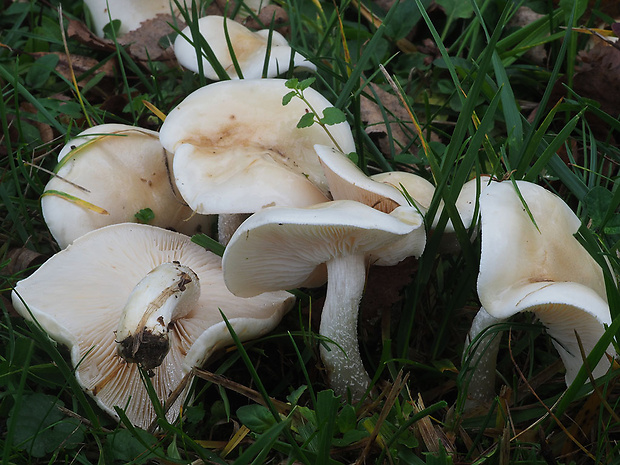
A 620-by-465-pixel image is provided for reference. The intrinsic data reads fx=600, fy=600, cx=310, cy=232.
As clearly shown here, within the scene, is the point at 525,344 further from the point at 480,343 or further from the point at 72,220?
the point at 72,220

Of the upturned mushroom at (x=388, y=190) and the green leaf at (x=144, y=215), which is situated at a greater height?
the upturned mushroom at (x=388, y=190)

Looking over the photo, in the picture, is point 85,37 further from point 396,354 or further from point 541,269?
point 541,269

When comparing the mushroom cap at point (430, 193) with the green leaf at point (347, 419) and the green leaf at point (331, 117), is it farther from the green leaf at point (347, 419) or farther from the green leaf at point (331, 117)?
the green leaf at point (347, 419)

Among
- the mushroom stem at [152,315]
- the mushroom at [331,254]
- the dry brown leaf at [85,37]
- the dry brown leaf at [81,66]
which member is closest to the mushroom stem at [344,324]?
the mushroom at [331,254]

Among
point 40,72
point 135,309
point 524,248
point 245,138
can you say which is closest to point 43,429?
point 135,309

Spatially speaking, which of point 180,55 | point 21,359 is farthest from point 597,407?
point 180,55

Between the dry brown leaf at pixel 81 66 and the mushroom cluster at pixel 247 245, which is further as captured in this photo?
the dry brown leaf at pixel 81 66

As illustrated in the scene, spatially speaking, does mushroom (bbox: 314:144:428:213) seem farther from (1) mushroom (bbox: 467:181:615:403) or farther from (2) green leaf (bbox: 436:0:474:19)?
(2) green leaf (bbox: 436:0:474:19)

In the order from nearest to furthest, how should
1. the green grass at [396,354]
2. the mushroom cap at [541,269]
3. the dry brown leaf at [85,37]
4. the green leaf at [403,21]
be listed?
the mushroom cap at [541,269], the green grass at [396,354], the green leaf at [403,21], the dry brown leaf at [85,37]
